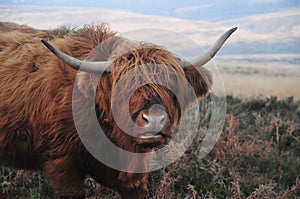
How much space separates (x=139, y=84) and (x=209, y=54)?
26.9 inches

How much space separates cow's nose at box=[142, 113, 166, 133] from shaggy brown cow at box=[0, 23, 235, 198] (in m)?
0.05

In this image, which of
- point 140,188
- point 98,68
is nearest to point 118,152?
point 140,188

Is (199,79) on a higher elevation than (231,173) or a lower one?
higher

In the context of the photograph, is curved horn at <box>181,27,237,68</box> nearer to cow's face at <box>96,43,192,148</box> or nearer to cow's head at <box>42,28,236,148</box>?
cow's head at <box>42,28,236,148</box>

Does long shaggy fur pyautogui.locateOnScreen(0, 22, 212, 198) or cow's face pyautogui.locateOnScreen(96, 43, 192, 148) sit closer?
cow's face pyautogui.locateOnScreen(96, 43, 192, 148)

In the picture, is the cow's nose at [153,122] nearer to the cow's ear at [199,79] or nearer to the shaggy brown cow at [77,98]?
the shaggy brown cow at [77,98]

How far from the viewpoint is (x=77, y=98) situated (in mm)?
3850

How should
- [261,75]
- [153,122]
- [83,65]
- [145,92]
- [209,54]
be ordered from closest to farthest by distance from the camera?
[153,122] → [145,92] → [83,65] → [209,54] → [261,75]

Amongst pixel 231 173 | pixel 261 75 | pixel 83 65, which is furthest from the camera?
pixel 261 75

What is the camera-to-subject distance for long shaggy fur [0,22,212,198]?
11.9 ft

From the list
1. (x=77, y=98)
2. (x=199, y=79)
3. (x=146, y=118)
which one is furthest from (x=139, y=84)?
(x=199, y=79)

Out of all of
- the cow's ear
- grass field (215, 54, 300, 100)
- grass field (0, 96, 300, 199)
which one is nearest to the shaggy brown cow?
the cow's ear

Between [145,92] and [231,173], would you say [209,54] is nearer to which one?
[145,92]

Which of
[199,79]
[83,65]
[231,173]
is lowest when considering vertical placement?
[231,173]
